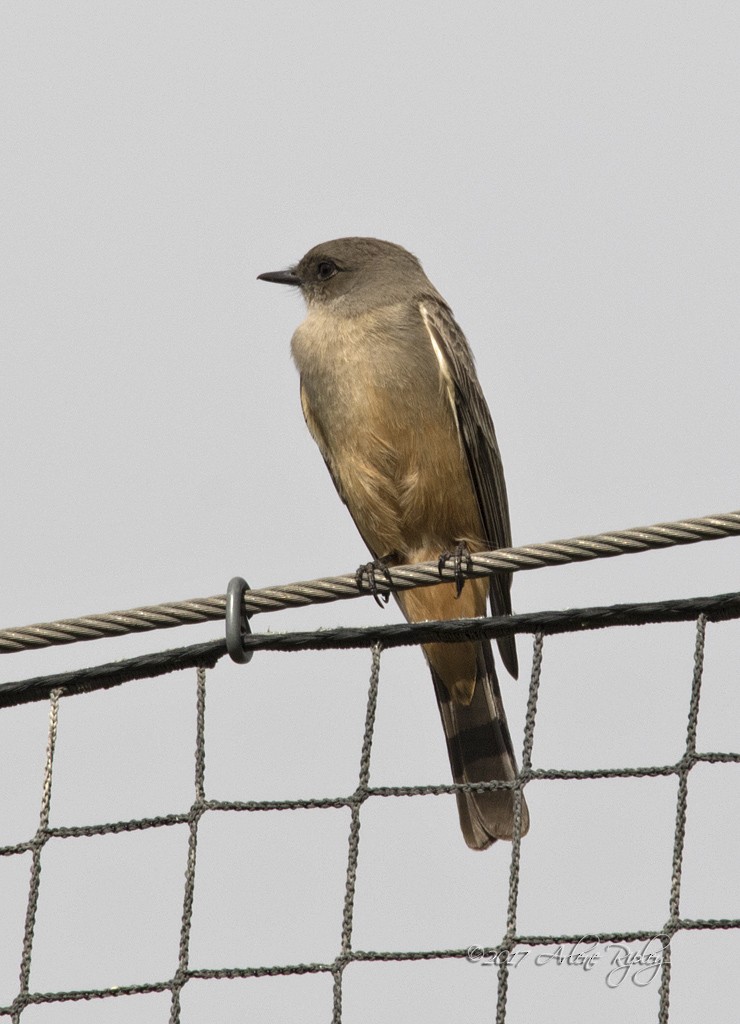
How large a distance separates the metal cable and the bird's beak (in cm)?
426

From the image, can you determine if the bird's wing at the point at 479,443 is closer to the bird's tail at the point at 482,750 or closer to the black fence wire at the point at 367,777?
the bird's tail at the point at 482,750

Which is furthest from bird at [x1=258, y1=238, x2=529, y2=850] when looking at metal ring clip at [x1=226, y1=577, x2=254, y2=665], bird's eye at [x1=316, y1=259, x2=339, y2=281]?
metal ring clip at [x1=226, y1=577, x2=254, y2=665]

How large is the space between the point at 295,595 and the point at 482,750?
8.04 feet

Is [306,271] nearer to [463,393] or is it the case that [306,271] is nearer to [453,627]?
[463,393]

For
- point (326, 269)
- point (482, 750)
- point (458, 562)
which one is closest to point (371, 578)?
point (458, 562)

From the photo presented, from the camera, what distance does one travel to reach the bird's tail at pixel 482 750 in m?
6.63

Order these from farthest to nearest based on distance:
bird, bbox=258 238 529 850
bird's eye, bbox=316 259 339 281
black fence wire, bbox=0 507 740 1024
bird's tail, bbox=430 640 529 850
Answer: bird's eye, bbox=316 259 339 281, bird, bbox=258 238 529 850, bird's tail, bbox=430 640 529 850, black fence wire, bbox=0 507 740 1024

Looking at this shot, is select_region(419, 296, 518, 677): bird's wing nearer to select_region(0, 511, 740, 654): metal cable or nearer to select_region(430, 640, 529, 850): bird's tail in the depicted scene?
select_region(430, 640, 529, 850): bird's tail

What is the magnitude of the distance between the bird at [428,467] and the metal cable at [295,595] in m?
2.08

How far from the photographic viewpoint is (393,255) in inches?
341

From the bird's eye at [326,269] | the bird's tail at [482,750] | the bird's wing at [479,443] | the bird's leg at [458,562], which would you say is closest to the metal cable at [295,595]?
the bird's leg at [458,562]

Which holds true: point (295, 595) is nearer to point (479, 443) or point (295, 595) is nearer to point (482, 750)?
point (482, 750)

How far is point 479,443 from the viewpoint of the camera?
7.48 metres

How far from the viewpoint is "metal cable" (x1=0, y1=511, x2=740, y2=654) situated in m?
4.60
